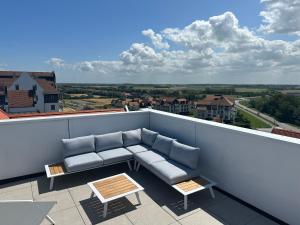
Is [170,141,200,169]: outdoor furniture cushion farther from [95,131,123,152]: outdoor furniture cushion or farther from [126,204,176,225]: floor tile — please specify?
[95,131,123,152]: outdoor furniture cushion

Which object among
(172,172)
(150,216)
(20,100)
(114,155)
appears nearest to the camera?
(150,216)

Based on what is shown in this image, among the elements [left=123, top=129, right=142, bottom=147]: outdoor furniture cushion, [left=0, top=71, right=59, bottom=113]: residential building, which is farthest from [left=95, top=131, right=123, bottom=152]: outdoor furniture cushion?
[left=0, top=71, right=59, bottom=113]: residential building

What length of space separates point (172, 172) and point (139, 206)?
77 cm

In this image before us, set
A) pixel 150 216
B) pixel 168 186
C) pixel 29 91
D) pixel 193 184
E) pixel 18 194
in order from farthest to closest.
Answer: pixel 29 91 → pixel 168 186 → pixel 18 194 → pixel 193 184 → pixel 150 216

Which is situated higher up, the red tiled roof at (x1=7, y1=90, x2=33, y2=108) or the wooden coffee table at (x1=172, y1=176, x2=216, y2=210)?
the red tiled roof at (x1=7, y1=90, x2=33, y2=108)

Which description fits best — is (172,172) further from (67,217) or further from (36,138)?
(36,138)

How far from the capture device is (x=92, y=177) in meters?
4.62

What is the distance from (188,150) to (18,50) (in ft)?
95.2

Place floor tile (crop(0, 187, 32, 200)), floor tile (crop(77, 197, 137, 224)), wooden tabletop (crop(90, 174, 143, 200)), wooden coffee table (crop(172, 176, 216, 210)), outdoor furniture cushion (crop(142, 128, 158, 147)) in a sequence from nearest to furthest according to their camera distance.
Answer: floor tile (crop(77, 197, 137, 224)), wooden tabletop (crop(90, 174, 143, 200)), wooden coffee table (crop(172, 176, 216, 210)), floor tile (crop(0, 187, 32, 200)), outdoor furniture cushion (crop(142, 128, 158, 147))

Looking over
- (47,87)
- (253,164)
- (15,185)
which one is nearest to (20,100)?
(47,87)

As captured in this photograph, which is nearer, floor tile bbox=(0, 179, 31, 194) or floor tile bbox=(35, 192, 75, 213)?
floor tile bbox=(35, 192, 75, 213)

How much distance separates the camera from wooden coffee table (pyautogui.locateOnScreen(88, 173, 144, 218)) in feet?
10.9

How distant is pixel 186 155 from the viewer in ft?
13.5

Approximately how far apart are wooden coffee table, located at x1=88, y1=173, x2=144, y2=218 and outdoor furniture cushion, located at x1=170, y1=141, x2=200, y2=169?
1001mm
